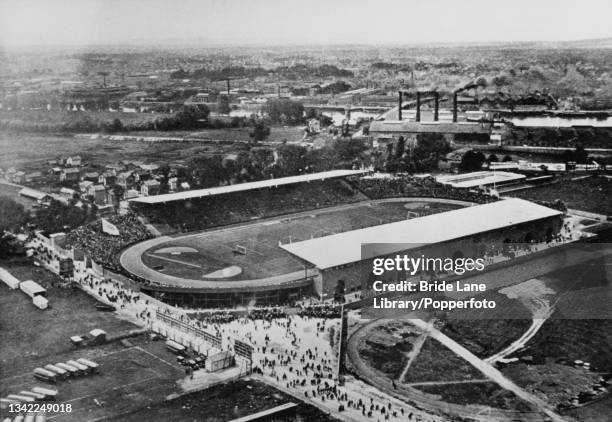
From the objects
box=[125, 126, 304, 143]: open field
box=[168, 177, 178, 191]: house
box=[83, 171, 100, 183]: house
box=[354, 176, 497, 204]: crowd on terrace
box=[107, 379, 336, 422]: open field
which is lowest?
box=[107, 379, 336, 422]: open field

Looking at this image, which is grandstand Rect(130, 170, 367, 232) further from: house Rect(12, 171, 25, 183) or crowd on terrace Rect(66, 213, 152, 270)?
house Rect(12, 171, 25, 183)

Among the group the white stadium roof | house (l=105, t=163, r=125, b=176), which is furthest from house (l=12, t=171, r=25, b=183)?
the white stadium roof

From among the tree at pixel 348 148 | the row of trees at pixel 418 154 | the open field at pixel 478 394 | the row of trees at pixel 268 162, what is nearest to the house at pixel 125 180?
the row of trees at pixel 268 162

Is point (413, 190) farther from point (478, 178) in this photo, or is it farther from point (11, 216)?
point (11, 216)

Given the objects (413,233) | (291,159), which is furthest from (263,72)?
(413,233)

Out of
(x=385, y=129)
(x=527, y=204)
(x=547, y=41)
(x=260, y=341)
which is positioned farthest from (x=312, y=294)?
(x=385, y=129)

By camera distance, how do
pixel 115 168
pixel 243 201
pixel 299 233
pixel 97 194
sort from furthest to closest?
pixel 115 168 → pixel 97 194 → pixel 243 201 → pixel 299 233

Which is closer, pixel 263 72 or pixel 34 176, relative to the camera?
pixel 34 176
